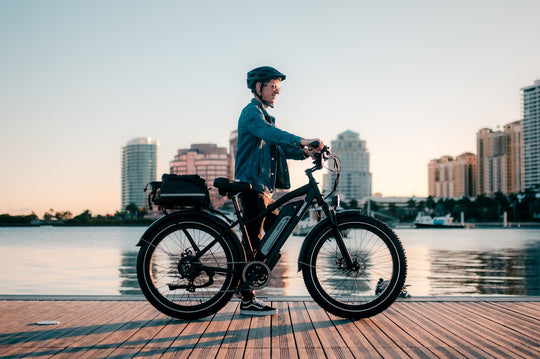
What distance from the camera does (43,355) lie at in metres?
3.10

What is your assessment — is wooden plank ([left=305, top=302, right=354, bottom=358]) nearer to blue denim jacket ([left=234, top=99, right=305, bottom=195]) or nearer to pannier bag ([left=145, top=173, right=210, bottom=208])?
blue denim jacket ([left=234, top=99, right=305, bottom=195])

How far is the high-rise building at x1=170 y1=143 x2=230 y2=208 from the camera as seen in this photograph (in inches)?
6407

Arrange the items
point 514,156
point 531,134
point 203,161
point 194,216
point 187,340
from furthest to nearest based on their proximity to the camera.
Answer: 1. point 514,156
2. point 531,134
3. point 203,161
4. point 194,216
5. point 187,340

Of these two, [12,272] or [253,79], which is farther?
[12,272]

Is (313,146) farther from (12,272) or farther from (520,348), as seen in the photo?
(12,272)

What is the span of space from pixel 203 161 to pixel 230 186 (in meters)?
163

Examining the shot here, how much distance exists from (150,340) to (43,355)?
0.64 metres

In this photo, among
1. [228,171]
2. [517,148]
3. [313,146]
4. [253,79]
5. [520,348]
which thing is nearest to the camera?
[520,348]

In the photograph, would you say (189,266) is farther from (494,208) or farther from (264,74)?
(494,208)

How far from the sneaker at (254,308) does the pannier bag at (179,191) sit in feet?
2.94

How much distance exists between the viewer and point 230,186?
4039mm

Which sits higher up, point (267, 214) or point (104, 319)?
point (267, 214)

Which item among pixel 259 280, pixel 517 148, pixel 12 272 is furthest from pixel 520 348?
pixel 517 148

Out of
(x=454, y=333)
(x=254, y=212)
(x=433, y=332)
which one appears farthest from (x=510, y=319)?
(x=254, y=212)
